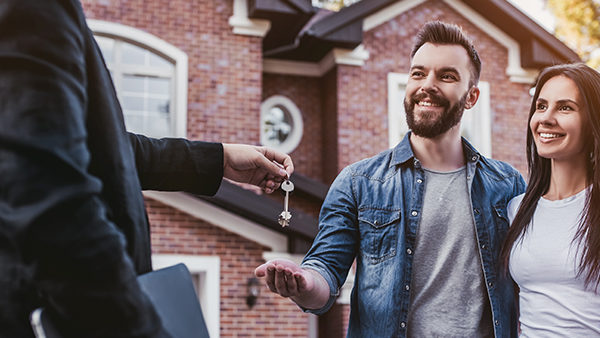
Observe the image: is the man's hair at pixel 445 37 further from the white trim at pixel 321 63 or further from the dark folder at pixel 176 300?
the white trim at pixel 321 63

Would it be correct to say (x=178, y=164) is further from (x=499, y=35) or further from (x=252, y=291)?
(x=499, y=35)

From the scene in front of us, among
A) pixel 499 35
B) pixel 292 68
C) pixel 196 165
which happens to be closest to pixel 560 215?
pixel 196 165

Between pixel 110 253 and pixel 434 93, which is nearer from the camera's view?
pixel 110 253

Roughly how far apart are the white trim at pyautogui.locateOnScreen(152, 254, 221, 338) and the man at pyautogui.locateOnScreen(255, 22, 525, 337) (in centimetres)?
651

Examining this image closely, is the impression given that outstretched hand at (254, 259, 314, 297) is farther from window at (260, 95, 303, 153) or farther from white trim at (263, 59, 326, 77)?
white trim at (263, 59, 326, 77)

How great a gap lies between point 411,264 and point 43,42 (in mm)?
2095

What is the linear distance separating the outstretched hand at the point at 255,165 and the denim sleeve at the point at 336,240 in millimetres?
566

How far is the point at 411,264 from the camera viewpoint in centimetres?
307

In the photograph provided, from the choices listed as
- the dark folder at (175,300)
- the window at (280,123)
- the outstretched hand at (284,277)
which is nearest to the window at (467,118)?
the window at (280,123)

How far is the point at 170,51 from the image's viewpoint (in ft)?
34.6

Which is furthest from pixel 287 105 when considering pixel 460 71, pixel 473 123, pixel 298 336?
pixel 460 71

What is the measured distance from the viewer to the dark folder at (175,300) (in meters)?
1.63

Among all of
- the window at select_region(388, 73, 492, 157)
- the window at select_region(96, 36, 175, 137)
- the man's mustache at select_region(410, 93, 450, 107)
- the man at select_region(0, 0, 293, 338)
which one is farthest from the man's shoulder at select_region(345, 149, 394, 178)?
the window at select_region(388, 73, 492, 157)

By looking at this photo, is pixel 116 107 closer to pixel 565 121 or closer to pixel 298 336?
pixel 565 121
